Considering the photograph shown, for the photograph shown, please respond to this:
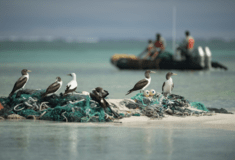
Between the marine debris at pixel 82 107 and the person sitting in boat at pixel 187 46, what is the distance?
16766 millimetres

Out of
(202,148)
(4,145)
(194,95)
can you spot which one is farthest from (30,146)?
(194,95)

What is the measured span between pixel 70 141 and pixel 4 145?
1005mm

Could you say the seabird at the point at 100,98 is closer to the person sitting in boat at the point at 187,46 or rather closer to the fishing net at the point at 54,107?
the fishing net at the point at 54,107

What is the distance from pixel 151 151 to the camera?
7.29m

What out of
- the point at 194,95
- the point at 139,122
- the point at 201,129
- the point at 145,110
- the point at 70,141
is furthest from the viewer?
the point at 194,95

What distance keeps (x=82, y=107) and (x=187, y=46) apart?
18.5m

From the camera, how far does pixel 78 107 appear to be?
10117 millimetres

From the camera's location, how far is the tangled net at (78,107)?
1007 centimetres

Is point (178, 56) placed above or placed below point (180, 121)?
above

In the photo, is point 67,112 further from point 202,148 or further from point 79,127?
point 202,148

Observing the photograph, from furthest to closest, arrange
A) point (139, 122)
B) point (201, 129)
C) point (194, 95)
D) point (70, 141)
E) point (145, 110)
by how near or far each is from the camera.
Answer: point (194, 95) < point (145, 110) < point (139, 122) < point (201, 129) < point (70, 141)

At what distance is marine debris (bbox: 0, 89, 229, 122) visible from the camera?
1008 cm

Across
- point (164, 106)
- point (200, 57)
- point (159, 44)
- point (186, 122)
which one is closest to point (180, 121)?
point (186, 122)

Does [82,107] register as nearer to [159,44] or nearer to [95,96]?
[95,96]
